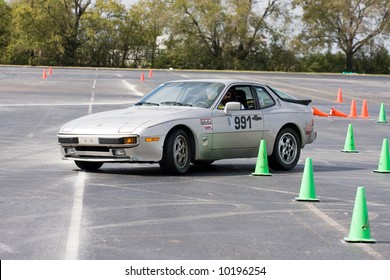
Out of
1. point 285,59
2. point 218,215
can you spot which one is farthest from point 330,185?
point 285,59

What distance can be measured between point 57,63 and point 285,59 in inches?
898

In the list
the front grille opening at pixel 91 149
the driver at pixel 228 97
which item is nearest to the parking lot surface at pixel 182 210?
the front grille opening at pixel 91 149

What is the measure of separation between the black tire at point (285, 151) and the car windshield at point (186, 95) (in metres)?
1.31

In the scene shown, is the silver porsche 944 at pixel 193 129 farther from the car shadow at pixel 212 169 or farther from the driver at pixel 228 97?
the car shadow at pixel 212 169

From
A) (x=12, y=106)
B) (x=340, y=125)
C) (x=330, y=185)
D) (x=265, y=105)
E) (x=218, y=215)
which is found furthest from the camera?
(x=12, y=106)

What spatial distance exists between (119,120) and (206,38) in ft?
295

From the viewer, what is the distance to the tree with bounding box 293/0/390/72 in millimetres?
105062

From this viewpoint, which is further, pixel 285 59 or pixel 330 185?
pixel 285 59

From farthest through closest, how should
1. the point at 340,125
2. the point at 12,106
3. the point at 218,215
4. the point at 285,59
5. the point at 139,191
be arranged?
the point at 285,59, the point at 12,106, the point at 340,125, the point at 139,191, the point at 218,215

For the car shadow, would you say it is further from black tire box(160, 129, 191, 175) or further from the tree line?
the tree line

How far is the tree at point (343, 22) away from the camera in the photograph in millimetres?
105062

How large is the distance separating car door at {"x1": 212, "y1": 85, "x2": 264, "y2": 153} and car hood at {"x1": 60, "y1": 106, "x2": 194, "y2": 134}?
0.58m

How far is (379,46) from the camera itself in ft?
344
